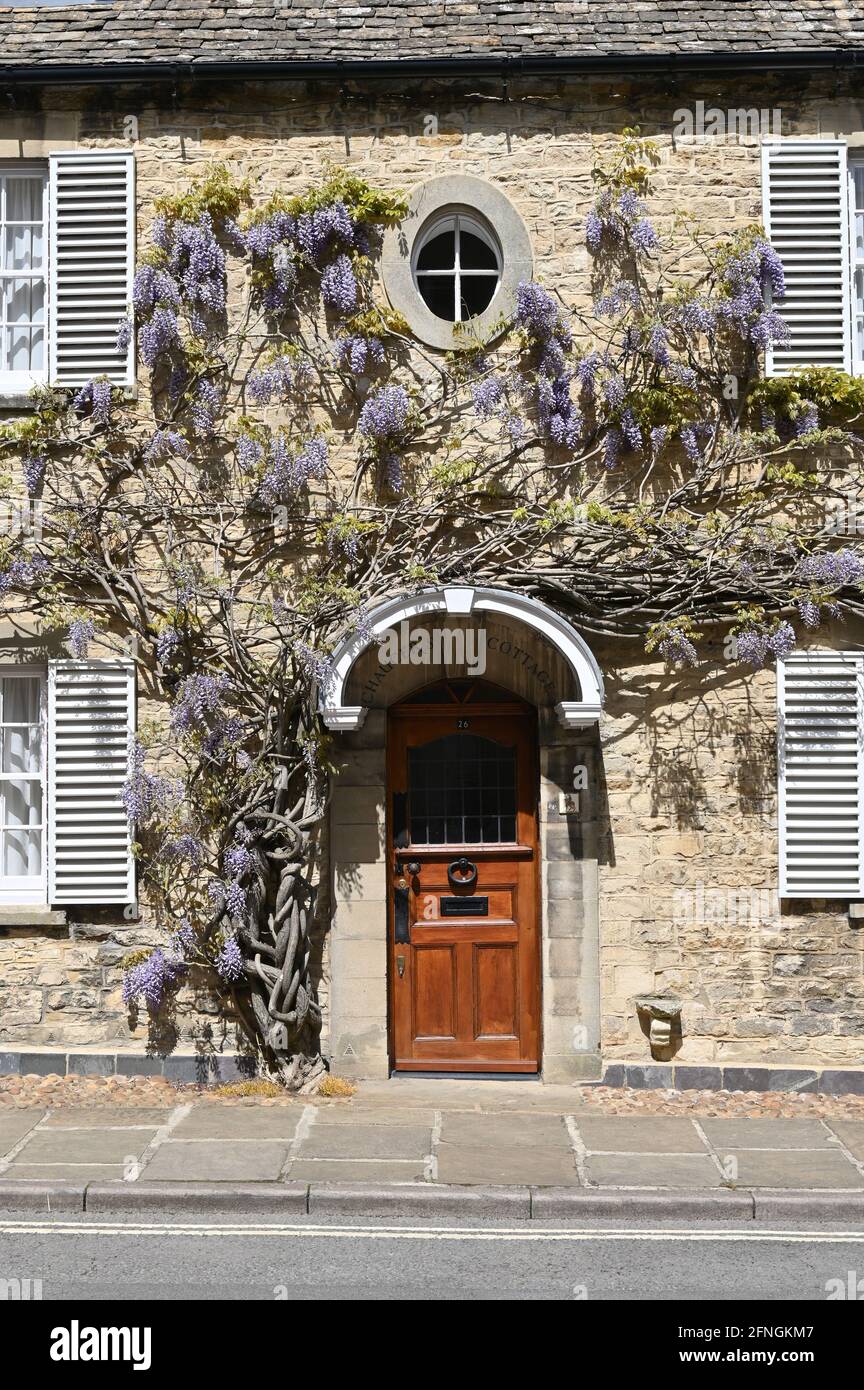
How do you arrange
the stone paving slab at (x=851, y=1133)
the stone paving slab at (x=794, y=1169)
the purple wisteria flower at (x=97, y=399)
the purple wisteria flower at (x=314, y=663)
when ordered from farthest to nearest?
the purple wisteria flower at (x=97, y=399) < the purple wisteria flower at (x=314, y=663) < the stone paving slab at (x=851, y=1133) < the stone paving slab at (x=794, y=1169)

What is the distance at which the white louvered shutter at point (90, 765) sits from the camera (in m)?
9.47

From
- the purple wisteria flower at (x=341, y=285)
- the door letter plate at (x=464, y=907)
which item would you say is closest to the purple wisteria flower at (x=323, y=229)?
the purple wisteria flower at (x=341, y=285)

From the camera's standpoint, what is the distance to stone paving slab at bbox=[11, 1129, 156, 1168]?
764 cm

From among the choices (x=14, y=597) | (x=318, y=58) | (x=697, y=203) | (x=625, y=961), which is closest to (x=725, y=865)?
(x=625, y=961)

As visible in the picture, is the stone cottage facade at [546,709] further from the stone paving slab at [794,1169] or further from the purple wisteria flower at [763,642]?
the stone paving slab at [794,1169]

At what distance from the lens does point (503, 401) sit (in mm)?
9531

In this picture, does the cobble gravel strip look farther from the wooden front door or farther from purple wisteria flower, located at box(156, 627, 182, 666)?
purple wisteria flower, located at box(156, 627, 182, 666)

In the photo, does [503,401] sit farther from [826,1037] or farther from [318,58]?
[826,1037]

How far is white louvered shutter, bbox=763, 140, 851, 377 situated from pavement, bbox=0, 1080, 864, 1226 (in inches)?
213

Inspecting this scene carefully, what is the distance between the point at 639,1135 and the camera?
811 centimetres

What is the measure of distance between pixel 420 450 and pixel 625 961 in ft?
13.1

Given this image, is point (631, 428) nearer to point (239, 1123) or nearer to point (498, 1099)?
point (498, 1099)

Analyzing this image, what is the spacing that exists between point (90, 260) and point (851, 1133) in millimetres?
8052

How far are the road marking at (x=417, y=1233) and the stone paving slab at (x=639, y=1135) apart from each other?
3.44 feet
